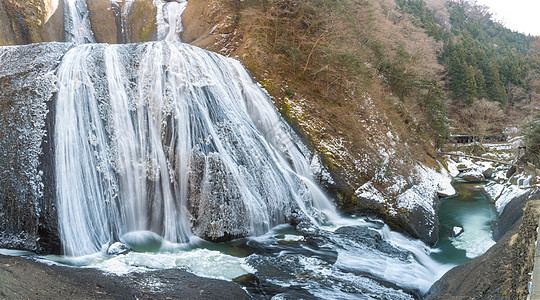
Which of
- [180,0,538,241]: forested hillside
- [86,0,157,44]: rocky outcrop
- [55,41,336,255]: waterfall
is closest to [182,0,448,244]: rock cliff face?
[180,0,538,241]: forested hillside

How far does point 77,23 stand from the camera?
60.7 feet

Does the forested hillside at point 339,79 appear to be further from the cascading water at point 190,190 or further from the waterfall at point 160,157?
the waterfall at point 160,157

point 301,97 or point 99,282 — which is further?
point 301,97

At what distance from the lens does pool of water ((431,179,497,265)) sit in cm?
1088

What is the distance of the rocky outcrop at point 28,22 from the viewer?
46.9 feet

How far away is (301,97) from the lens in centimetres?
1467

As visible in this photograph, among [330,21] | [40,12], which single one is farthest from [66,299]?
[40,12]

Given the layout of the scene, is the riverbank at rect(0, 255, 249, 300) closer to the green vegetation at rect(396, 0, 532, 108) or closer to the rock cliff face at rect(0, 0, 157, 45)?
the rock cliff face at rect(0, 0, 157, 45)

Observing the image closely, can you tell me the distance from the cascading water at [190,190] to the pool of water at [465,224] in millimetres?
1237

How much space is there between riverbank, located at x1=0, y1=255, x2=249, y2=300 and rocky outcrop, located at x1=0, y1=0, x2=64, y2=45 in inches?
511

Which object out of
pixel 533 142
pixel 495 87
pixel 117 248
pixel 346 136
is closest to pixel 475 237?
pixel 346 136

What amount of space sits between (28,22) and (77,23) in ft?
11.8

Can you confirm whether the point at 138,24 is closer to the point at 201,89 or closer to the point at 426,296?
the point at 201,89

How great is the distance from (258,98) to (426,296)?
28.4ft
